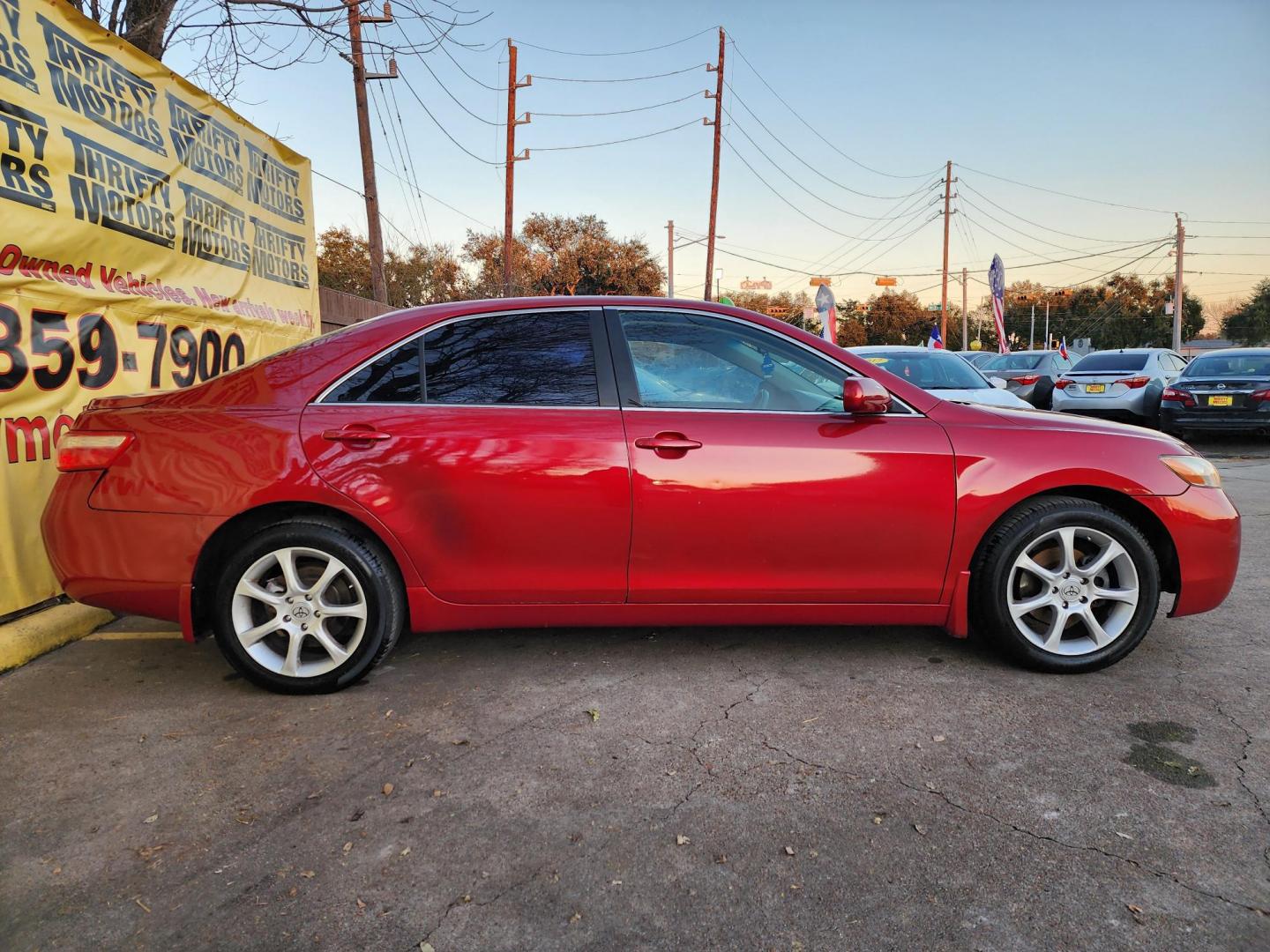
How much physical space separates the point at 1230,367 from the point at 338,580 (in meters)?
13.7

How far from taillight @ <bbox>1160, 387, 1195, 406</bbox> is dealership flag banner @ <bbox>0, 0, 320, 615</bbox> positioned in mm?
12424

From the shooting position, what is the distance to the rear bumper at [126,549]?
314 centimetres

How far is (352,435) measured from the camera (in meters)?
3.17

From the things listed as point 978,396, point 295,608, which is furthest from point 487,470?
point 978,396

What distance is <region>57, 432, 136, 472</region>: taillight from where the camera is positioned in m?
3.16

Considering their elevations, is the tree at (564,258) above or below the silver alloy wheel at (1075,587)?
above

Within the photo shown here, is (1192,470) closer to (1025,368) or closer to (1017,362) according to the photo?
(1025,368)

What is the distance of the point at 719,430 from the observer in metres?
3.21

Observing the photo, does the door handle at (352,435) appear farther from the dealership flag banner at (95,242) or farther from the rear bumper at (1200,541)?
the rear bumper at (1200,541)

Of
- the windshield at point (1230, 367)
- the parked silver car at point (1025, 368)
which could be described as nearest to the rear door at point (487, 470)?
the windshield at point (1230, 367)

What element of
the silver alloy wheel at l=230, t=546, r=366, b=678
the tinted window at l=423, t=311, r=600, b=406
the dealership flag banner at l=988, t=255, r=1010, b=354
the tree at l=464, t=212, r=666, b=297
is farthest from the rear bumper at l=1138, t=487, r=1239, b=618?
the tree at l=464, t=212, r=666, b=297

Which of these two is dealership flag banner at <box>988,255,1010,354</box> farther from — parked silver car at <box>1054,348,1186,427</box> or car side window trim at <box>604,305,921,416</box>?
car side window trim at <box>604,305,921,416</box>

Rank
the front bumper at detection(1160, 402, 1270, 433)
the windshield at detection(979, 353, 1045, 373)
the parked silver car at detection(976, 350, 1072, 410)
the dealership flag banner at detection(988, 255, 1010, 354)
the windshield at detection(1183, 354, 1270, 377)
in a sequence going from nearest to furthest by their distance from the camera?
the front bumper at detection(1160, 402, 1270, 433), the windshield at detection(1183, 354, 1270, 377), the parked silver car at detection(976, 350, 1072, 410), the windshield at detection(979, 353, 1045, 373), the dealership flag banner at detection(988, 255, 1010, 354)

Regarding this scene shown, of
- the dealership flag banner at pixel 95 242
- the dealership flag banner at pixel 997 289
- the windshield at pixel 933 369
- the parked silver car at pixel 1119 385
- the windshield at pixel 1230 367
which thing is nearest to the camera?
the dealership flag banner at pixel 95 242
